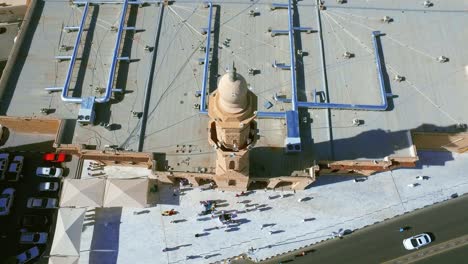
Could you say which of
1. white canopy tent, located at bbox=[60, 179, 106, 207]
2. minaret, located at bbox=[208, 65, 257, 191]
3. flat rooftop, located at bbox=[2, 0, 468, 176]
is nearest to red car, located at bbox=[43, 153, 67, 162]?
white canopy tent, located at bbox=[60, 179, 106, 207]

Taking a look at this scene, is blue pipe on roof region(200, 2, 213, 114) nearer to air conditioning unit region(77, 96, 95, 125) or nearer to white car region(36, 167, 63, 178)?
air conditioning unit region(77, 96, 95, 125)

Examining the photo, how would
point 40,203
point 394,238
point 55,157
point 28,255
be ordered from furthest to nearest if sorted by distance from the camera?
point 55,157, point 40,203, point 394,238, point 28,255

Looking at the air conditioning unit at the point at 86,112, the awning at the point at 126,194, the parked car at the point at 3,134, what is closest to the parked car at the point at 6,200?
the parked car at the point at 3,134

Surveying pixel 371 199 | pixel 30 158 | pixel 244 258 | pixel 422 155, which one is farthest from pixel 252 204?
pixel 30 158

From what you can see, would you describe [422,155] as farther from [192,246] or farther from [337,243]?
[192,246]

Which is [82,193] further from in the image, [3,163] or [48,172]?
[3,163]

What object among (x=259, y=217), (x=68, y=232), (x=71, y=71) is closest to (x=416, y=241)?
(x=259, y=217)

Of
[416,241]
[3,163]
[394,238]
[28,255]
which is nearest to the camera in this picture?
[28,255]
